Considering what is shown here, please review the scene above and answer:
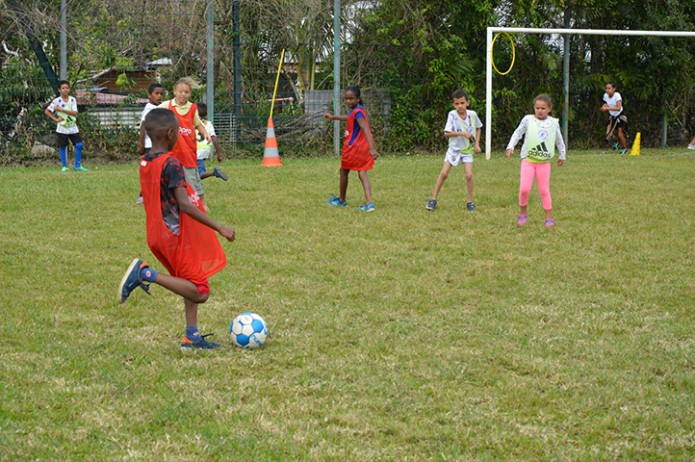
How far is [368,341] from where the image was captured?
5.61 metres

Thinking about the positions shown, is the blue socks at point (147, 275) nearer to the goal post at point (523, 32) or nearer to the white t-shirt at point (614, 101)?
the goal post at point (523, 32)

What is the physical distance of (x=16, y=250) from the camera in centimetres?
849

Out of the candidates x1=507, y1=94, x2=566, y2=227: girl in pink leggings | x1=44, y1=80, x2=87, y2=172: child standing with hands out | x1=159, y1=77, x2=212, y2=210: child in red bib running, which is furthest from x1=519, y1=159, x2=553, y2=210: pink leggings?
x1=44, y1=80, x2=87, y2=172: child standing with hands out

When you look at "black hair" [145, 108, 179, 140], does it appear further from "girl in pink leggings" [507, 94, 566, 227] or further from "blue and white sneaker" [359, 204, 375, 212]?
"blue and white sneaker" [359, 204, 375, 212]

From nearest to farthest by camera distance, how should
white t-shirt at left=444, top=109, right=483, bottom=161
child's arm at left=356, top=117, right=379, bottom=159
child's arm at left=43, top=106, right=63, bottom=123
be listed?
child's arm at left=356, top=117, right=379, bottom=159, white t-shirt at left=444, top=109, right=483, bottom=161, child's arm at left=43, top=106, right=63, bottom=123

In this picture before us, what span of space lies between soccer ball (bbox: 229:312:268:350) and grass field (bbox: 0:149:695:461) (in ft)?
0.34

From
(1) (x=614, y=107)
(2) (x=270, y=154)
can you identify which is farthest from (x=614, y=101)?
(2) (x=270, y=154)

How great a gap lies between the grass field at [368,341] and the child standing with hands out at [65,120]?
5.30 m

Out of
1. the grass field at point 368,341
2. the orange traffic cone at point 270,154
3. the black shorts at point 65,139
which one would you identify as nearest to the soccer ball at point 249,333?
the grass field at point 368,341

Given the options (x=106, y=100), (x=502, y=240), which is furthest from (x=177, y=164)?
(x=106, y=100)

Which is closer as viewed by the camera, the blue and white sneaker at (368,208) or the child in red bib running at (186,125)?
the child in red bib running at (186,125)

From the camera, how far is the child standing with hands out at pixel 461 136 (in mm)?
11117

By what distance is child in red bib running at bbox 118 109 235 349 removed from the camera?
5134mm

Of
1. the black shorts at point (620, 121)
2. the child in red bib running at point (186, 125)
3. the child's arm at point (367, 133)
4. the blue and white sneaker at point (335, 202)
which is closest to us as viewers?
the child in red bib running at point (186, 125)
